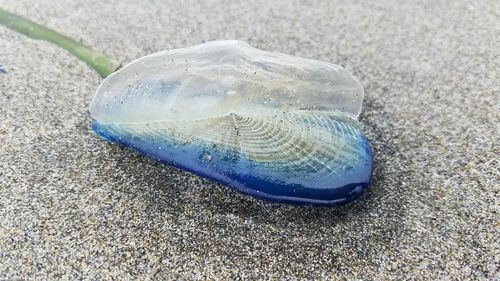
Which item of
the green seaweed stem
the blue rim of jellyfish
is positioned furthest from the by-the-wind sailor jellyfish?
the green seaweed stem

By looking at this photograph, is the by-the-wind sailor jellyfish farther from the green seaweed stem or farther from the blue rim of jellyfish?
the green seaweed stem

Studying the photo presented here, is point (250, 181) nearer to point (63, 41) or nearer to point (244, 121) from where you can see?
point (244, 121)

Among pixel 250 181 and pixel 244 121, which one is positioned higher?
pixel 244 121

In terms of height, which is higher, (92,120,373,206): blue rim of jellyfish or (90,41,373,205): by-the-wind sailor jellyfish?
(90,41,373,205): by-the-wind sailor jellyfish

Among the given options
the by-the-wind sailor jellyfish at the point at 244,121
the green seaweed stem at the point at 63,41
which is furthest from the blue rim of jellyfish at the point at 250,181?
the green seaweed stem at the point at 63,41

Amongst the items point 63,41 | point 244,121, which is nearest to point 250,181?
point 244,121

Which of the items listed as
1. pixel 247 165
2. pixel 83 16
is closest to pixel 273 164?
pixel 247 165

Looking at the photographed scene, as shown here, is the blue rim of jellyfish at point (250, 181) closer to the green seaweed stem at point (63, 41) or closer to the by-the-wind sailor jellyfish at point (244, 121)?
the by-the-wind sailor jellyfish at point (244, 121)
